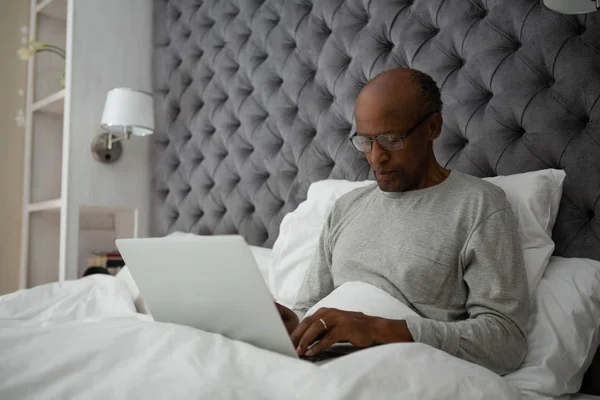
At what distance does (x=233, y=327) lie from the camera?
88cm

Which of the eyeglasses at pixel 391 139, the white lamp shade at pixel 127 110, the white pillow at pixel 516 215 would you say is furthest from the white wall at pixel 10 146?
the eyeglasses at pixel 391 139

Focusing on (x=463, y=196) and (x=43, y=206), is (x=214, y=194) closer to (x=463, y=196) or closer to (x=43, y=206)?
(x=43, y=206)

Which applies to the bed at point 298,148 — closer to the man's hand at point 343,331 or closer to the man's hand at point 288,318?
the man's hand at point 343,331

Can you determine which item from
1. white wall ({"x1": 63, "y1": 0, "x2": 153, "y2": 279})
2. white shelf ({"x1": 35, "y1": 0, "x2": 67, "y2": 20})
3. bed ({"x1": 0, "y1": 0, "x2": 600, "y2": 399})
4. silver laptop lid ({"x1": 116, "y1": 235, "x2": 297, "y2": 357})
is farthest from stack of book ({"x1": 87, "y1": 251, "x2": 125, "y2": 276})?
silver laptop lid ({"x1": 116, "y1": 235, "x2": 297, "y2": 357})

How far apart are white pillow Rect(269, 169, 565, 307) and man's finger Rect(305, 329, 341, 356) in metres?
0.49

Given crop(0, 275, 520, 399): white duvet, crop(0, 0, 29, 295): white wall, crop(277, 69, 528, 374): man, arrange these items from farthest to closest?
crop(0, 0, 29, 295): white wall, crop(277, 69, 528, 374): man, crop(0, 275, 520, 399): white duvet

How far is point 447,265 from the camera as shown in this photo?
1.10m

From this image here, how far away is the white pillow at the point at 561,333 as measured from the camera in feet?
3.28

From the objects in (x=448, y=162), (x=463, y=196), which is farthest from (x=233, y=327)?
(x=448, y=162)

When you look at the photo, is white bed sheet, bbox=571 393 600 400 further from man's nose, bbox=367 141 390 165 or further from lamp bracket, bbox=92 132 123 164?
lamp bracket, bbox=92 132 123 164

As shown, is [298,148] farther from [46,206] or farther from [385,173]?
[46,206]

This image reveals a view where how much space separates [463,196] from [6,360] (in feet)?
2.84

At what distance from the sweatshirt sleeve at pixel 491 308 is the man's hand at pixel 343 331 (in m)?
0.03

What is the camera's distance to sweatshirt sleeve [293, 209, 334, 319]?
1336mm
